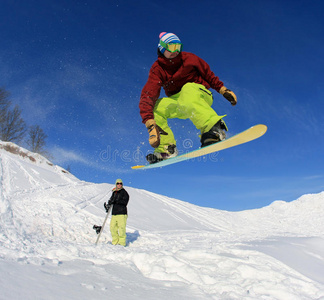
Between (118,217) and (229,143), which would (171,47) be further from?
(118,217)

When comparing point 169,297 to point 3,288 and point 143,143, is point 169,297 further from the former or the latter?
point 143,143

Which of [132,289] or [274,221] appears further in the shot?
[274,221]

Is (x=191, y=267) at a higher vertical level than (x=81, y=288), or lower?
higher

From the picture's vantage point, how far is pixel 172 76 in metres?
3.84

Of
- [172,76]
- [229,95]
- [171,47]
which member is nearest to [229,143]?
[229,95]

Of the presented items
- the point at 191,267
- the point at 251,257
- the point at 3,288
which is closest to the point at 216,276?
the point at 191,267

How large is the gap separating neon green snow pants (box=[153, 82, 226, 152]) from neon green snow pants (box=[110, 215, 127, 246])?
2265mm

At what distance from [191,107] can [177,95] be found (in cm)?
54

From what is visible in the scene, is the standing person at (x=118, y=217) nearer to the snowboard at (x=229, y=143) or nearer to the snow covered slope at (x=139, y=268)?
the snow covered slope at (x=139, y=268)

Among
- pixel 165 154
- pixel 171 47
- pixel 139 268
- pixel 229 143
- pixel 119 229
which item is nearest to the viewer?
pixel 139 268

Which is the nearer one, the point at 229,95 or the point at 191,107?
the point at 191,107

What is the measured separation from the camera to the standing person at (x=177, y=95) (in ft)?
11.7

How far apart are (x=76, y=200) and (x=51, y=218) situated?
211 cm

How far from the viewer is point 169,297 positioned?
1.93 meters
